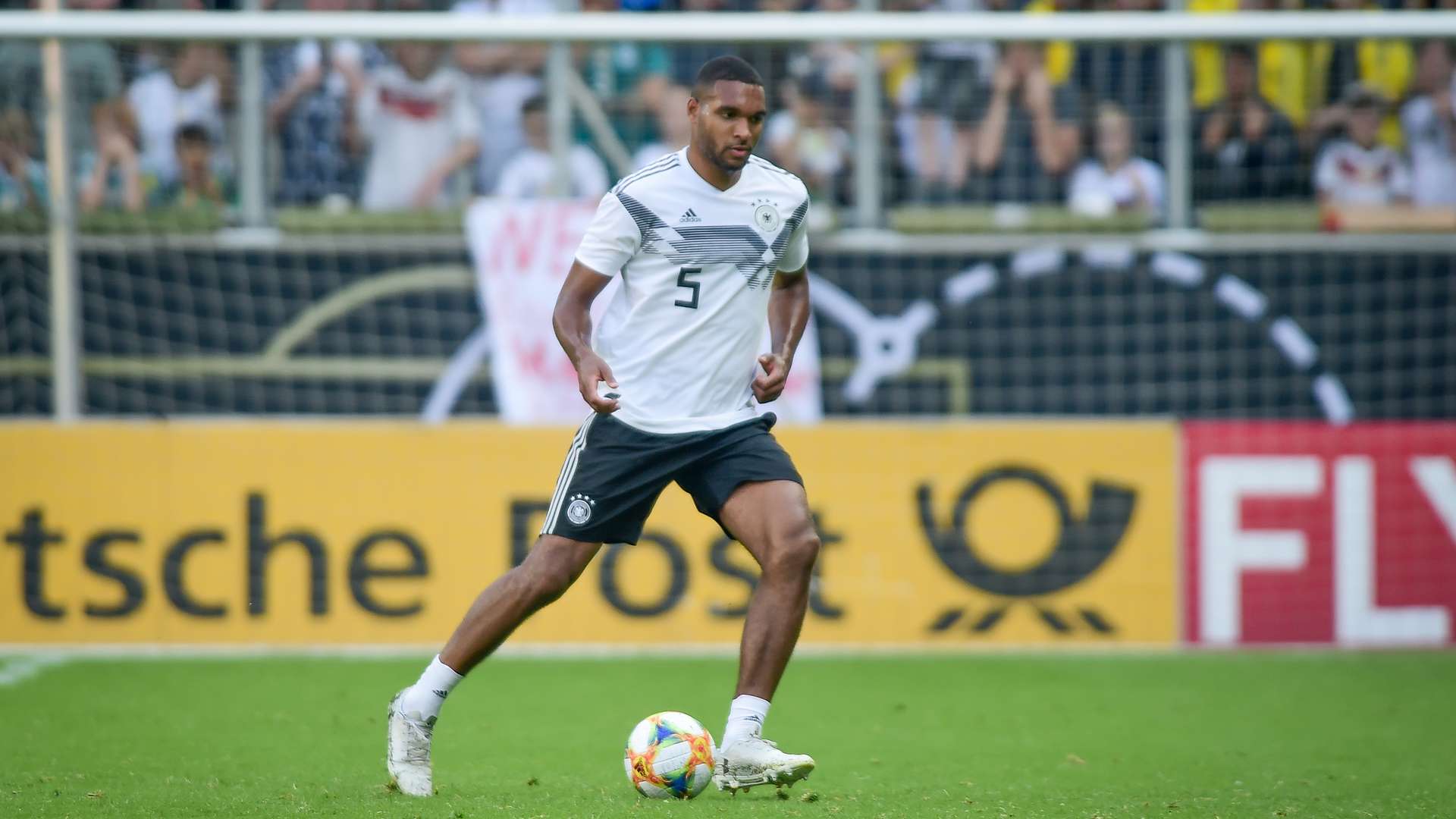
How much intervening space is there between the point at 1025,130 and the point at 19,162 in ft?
19.3

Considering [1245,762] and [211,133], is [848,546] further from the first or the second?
[211,133]

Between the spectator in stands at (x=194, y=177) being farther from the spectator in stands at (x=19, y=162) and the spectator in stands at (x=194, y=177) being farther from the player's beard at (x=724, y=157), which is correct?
the player's beard at (x=724, y=157)

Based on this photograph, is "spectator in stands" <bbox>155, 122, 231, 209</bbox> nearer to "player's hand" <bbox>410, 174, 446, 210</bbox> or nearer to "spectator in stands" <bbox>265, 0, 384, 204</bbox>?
"spectator in stands" <bbox>265, 0, 384, 204</bbox>

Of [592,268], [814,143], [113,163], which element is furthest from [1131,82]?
[592,268]

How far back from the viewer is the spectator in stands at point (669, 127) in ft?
34.7

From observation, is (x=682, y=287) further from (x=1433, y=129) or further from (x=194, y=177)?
(x=1433, y=129)

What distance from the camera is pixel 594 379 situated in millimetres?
5082

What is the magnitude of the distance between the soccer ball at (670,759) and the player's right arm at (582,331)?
927 mm

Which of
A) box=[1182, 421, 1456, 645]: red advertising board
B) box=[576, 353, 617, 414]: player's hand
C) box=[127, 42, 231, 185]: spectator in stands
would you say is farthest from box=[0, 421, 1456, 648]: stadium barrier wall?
box=[576, 353, 617, 414]: player's hand

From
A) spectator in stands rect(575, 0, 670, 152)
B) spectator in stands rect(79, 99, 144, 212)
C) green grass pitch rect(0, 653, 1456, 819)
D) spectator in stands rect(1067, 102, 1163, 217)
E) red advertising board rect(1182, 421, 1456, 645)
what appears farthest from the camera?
spectator in stands rect(1067, 102, 1163, 217)

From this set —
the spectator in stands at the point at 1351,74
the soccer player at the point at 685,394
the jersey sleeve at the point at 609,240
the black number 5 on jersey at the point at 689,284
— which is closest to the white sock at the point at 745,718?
the soccer player at the point at 685,394

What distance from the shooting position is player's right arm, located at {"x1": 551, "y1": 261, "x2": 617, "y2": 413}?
5090 millimetres

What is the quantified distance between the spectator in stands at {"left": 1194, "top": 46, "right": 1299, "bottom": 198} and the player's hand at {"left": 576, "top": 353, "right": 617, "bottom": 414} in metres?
6.50

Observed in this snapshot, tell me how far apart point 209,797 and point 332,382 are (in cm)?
581
